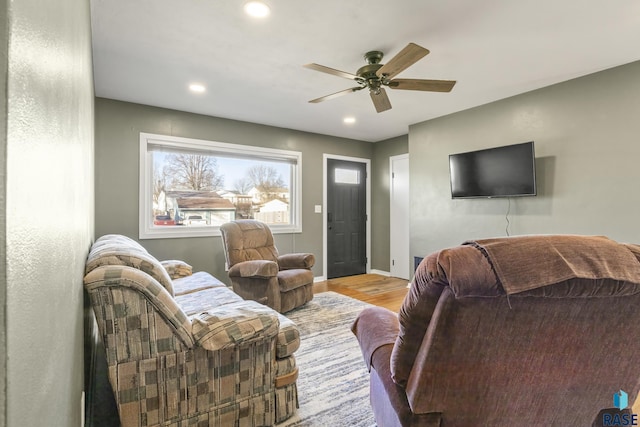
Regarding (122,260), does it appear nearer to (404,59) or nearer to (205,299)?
(205,299)

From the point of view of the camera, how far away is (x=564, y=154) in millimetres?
3137

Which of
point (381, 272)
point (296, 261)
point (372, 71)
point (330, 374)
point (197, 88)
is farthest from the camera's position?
point (381, 272)

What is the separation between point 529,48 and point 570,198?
1.57 meters

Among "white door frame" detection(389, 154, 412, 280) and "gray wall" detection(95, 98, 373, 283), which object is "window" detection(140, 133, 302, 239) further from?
"white door frame" detection(389, 154, 412, 280)

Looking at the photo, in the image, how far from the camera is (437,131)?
4.34 metres

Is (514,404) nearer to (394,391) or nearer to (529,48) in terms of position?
(394,391)

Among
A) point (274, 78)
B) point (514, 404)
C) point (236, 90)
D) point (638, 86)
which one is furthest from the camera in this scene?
point (236, 90)

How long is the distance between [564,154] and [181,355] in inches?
150

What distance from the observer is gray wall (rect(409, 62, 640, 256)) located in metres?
2.76

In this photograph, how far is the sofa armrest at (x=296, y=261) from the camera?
3.82 metres

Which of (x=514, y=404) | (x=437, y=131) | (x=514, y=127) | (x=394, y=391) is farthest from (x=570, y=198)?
(x=394, y=391)

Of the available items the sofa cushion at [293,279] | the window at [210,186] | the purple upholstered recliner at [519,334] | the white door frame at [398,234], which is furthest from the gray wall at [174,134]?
the purple upholstered recliner at [519,334]

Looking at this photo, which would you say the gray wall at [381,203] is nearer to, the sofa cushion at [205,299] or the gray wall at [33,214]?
the sofa cushion at [205,299]

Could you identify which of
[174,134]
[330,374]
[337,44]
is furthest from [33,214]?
[174,134]
